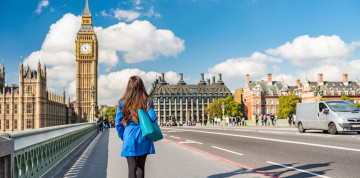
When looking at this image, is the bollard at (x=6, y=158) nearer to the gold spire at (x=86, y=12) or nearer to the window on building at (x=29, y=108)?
the window on building at (x=29, y=108)

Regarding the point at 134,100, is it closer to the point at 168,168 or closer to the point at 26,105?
the point at 168,168

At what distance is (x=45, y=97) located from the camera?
112m

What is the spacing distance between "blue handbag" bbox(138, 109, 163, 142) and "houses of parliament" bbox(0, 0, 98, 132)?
9618cm

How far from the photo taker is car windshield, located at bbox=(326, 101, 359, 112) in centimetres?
2030

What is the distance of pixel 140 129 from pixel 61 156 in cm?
644

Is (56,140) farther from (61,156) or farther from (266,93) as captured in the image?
(266,93)

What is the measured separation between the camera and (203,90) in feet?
526

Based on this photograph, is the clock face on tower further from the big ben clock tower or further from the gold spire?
the gold spire

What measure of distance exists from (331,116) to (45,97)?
342 ft

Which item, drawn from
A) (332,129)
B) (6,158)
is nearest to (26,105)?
(332,129)

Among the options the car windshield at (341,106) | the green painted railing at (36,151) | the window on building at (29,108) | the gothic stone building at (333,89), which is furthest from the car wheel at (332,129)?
the window on building at (29,108)

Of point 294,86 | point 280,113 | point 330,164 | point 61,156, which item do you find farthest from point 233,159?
point 294,86

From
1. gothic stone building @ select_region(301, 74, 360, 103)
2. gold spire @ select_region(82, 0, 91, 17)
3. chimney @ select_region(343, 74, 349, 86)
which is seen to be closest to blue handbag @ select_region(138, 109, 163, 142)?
gothic stone building @ select_region(301, 74, 360, 103)

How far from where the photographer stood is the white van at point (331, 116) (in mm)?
19594
